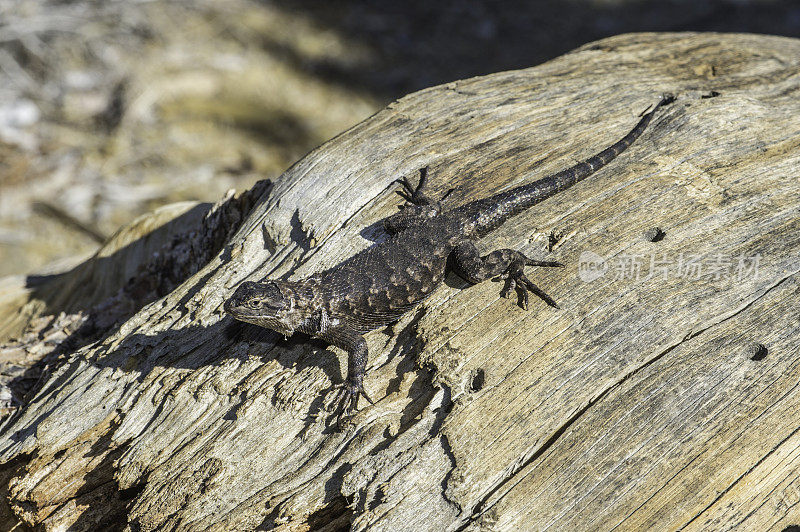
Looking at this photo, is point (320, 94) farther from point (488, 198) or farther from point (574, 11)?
point (488, 198)

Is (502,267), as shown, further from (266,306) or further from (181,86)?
(181,86)

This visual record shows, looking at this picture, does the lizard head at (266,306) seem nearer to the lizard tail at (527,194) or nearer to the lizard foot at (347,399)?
the lizard foot at (347,399)

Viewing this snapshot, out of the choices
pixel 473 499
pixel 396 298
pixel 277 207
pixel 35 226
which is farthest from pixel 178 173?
pixel 473 499

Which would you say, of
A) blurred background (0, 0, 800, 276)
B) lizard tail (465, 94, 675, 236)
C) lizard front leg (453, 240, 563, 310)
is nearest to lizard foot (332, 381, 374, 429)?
lizard front leg (453, 240, 563, 310)

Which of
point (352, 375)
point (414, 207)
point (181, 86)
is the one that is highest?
point (181, 86)

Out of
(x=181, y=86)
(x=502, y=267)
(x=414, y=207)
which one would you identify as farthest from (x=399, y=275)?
(x=181, y=86)

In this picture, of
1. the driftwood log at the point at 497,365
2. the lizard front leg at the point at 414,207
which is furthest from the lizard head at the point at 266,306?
the lizard front leg at the point at 414,207

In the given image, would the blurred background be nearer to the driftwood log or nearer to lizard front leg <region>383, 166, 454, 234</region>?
the driftwood log
